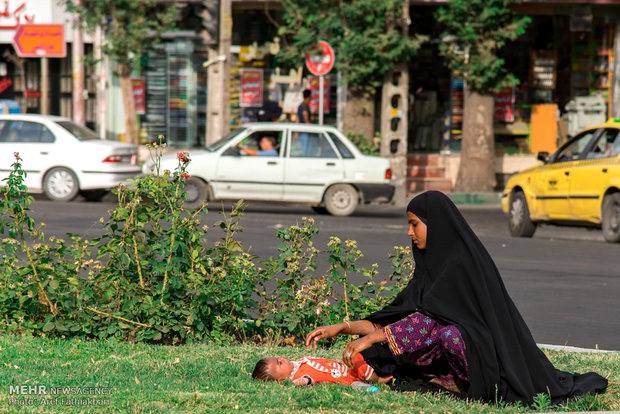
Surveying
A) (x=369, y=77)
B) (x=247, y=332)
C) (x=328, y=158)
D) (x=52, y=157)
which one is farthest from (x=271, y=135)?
(x=247, y=332)

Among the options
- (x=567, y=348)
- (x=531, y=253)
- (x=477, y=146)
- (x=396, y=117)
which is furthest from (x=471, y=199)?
(x=567, y=348)

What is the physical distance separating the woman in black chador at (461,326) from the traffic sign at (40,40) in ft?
88.1

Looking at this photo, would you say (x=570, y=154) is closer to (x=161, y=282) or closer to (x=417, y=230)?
(x=161, y=282)

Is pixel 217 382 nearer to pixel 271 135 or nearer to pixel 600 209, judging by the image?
pixel 600 209

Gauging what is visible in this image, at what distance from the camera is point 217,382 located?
7484mm

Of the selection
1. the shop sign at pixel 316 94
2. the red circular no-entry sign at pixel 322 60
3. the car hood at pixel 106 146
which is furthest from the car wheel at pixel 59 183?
the shop sign at pixel 316 94

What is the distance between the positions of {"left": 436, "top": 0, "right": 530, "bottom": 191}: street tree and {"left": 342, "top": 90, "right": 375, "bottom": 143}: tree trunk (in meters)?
1.91

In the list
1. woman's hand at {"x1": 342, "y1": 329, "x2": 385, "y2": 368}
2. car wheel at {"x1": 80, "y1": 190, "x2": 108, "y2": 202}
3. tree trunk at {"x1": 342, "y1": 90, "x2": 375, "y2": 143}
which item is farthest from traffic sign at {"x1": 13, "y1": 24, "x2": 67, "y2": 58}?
woman's hand at {"x1": 342, "y1": 329, "x2": 385, "y2": 368}

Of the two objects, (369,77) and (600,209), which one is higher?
(369,77)

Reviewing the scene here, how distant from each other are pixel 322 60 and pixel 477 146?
3631mm

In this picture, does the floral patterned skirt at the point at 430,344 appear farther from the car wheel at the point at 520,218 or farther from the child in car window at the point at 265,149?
the child in car window at the point at 265,149

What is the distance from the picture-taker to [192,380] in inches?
299

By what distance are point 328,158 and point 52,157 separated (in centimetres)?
485

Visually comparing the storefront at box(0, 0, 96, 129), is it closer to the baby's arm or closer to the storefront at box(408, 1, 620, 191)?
the storefront at box(408, 1, 620, 191)
